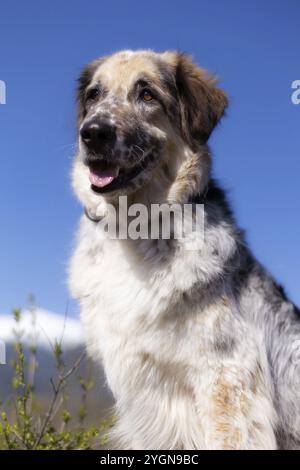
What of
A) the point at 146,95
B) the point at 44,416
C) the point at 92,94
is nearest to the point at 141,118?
the point at 146,95

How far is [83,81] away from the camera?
666cm

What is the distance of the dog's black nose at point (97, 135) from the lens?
17.3ft

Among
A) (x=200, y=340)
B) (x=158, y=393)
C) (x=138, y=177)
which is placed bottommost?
(x=158, y=393)

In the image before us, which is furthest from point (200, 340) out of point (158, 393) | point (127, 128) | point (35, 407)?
point (35, 407)

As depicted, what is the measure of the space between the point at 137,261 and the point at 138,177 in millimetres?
741

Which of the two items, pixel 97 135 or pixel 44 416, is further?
pixel 44 416

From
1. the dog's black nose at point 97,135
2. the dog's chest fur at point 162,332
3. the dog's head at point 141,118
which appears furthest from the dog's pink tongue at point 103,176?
the dog's chest fur at point 162,332

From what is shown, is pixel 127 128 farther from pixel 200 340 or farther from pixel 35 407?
pixel 35 407

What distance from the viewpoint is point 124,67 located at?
589 cm

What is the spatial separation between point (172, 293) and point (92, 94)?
2.15 metres

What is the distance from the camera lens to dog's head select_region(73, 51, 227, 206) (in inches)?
212

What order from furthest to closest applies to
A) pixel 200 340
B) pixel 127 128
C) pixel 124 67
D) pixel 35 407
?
1. pixel 35 407
2. pixel 124 67
3. pixel 127 128
4. pixel 200 340

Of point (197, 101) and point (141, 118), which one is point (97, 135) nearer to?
point (141, 118)

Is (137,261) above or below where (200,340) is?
above
